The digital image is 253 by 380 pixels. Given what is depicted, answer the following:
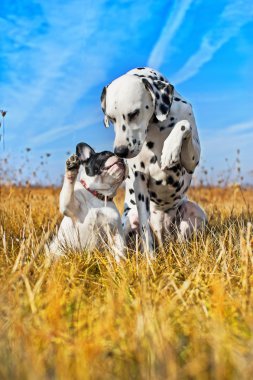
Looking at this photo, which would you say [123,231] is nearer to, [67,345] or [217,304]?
[217,304]

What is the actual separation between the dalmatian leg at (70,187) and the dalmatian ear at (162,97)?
2.34 feet

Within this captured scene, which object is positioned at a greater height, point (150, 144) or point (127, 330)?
point (150, 144)

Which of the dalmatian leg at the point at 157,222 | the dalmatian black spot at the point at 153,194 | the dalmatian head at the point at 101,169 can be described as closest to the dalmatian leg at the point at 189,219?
the dalmatian leg at the point at 157,222

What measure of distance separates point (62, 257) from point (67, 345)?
5.81 feet

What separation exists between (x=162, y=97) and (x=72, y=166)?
85 centimetres

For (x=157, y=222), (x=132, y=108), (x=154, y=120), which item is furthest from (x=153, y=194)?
(x=132, y=108)

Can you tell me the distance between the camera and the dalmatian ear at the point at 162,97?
365 centimetres

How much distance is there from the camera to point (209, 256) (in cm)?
361

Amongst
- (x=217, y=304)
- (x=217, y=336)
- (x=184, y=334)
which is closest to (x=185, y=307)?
(x=217, y=304)

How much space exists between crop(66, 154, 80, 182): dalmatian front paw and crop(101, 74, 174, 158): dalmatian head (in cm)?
37

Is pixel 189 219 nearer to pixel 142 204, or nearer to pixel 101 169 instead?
pixel 142 204

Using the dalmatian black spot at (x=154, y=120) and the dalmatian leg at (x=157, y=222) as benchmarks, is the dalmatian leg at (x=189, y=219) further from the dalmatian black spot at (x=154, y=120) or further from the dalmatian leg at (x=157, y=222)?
the dalmatian black spot at (x=154, y=120)

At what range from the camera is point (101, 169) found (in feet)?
12.6

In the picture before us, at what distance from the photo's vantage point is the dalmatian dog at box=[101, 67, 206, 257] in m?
3.55
